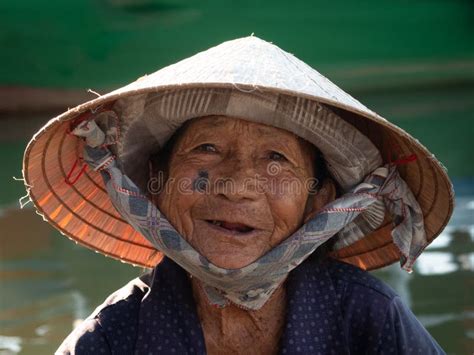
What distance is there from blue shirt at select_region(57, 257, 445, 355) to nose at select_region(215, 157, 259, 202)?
32 centimetres

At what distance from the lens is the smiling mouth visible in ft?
6.53

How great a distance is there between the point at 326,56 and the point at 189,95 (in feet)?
20.7

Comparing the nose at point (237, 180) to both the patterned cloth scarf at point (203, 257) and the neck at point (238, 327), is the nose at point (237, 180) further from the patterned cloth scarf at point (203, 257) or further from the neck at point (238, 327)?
the neck at point (238, 327)

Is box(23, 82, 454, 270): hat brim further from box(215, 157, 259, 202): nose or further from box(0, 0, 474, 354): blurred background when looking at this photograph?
box(0, 0, 474, 354): blurred background

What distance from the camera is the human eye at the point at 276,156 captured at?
6.75ft

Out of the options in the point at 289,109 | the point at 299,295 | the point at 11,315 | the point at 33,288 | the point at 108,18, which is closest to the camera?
the point at 289,109

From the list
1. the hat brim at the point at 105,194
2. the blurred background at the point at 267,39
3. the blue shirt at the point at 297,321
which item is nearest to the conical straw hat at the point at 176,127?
the hat brim at the point at 105,194

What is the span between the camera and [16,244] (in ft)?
14.4

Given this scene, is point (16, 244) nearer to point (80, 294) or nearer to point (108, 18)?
point (80, 294)

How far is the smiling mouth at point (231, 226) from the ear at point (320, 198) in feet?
0.62

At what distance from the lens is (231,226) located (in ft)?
6.54

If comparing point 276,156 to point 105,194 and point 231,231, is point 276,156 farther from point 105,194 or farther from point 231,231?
point 105,194

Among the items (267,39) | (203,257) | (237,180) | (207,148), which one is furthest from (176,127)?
(267,39)

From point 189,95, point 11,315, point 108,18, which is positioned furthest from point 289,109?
point 108,18
